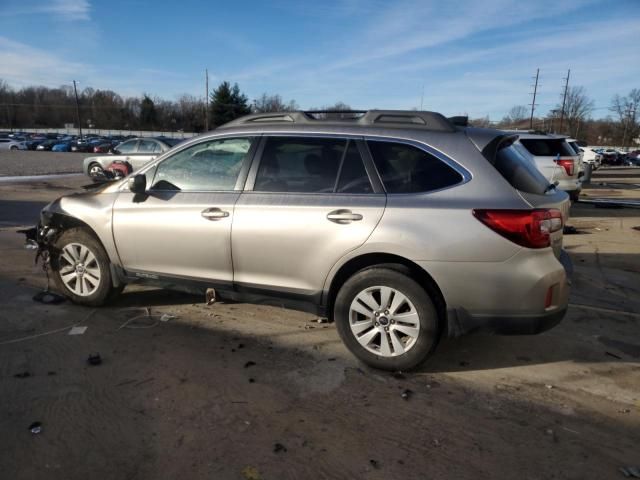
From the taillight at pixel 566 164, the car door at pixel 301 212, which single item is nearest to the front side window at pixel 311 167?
the car door at pixel 301 212

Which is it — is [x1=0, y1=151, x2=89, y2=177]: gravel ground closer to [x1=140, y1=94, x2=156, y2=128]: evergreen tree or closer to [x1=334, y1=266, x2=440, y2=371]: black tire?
[x1=334, y1=266, x2=440, y2=371]: black tire

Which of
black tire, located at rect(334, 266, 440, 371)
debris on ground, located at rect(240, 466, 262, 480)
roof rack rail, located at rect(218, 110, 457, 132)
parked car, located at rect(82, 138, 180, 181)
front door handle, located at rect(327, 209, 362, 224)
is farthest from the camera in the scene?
parked car, located at rect(82, 138, 180, 181)

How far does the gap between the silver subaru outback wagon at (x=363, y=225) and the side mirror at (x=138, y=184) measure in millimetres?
11

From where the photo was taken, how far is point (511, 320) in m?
3.21

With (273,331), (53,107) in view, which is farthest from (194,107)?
(273,331)

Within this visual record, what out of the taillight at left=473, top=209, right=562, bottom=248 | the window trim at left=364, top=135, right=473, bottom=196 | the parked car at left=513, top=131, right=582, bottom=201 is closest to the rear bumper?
the taillight at left=473, top=209, right=562, bottom=248

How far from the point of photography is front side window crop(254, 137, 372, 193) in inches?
140

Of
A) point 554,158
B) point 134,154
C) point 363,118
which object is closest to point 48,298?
point 363,118

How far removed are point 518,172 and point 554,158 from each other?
8122 mm

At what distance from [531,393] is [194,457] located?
7.45 feet

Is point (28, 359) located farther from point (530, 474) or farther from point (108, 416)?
point (530, 474)

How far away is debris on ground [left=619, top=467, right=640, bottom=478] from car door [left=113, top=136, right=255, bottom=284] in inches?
115

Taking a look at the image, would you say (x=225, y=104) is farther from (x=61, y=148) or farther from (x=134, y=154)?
(x=134, y=154)

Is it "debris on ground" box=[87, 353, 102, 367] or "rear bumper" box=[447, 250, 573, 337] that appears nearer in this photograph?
"rear bumper" box=[447, 250, 573, 337]
